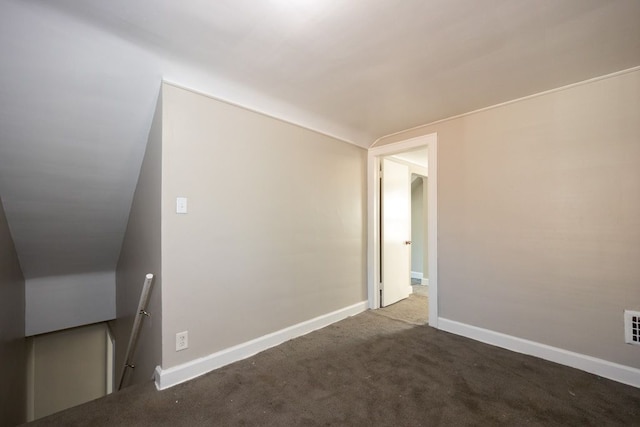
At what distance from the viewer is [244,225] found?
2324 millimetres

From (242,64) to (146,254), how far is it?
5.47ft

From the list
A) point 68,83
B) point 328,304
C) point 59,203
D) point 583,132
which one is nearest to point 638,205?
point 583,132

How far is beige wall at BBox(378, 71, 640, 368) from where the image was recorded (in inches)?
79.0

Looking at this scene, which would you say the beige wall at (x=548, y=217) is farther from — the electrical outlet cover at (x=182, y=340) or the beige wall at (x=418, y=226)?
the beige wall at (x=418, y=226)

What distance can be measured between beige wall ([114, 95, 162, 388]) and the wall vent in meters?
3.28

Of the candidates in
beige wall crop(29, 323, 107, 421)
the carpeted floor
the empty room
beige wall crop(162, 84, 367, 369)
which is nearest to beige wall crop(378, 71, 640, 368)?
the empty room

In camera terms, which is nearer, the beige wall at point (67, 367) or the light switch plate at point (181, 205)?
the light switch plate at point (181, 205)

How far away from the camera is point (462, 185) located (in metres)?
2.79

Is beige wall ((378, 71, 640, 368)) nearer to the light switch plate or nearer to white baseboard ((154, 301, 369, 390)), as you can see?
white baseboard ((154, 301, 369, 390))

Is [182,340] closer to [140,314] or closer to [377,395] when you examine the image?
[140,314]

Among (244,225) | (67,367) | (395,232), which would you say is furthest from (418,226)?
(67,367)

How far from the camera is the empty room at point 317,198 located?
5.24 feet

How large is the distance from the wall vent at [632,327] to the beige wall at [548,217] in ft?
0.11

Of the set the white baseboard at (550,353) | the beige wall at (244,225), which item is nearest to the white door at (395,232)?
the beige wall at (244,225)
